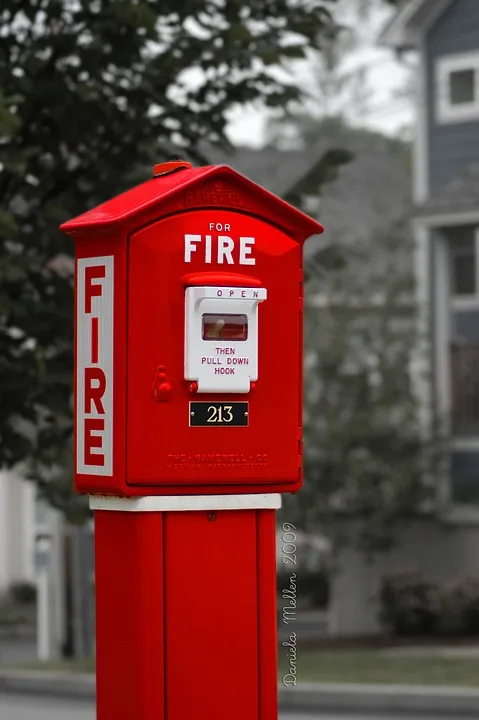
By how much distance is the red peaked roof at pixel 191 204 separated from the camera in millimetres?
4492

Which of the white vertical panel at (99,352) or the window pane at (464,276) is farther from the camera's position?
the window pane at (464,276)

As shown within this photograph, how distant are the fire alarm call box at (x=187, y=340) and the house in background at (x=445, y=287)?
16134 mm

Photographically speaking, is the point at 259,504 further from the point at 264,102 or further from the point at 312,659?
the point at 312,659

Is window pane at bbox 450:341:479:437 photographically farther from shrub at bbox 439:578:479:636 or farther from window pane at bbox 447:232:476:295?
shrub at bbox 439:578:479:636

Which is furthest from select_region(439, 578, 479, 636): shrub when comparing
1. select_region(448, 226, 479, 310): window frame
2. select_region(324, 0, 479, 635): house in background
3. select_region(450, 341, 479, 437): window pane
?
select_region(448, 226, 479, 310): window frame

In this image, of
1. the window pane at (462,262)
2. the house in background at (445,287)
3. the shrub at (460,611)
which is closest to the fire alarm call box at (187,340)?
the shrub at (460,611)

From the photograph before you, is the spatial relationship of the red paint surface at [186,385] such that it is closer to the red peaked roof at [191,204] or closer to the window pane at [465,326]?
the red peaked roof at [191,204]

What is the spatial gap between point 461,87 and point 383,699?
1137 cm

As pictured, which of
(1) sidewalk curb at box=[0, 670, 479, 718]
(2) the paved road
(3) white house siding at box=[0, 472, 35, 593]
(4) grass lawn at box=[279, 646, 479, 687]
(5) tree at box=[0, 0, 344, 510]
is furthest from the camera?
(3) white house siding at box=[0, 472, 35, 593]

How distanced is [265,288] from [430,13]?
17.5 meters

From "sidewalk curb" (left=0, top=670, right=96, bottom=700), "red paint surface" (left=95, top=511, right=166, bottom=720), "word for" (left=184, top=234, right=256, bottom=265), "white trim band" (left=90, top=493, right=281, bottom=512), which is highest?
"word for" (left=184, top=234, right=256, bottom=265)

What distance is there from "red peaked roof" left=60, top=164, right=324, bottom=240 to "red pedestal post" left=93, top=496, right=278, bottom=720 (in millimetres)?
792

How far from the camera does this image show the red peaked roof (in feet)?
14.7

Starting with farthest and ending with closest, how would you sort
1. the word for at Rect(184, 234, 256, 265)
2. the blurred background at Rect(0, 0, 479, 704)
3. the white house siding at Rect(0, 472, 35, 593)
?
the white house siding at Rect(0, 472, 35, 593)
the blurred background at Rect(0, 0, 479, 704)
the word for at Rect(184, 234, 256, 265)
